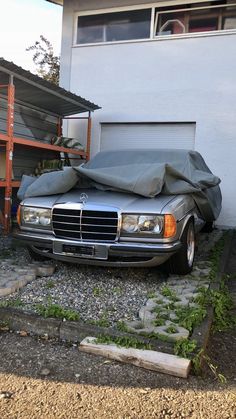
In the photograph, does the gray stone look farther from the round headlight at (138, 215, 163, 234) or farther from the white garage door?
the white garage door

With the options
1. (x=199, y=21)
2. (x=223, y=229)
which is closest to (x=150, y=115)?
(x=199, y=21)

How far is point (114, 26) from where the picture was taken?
35.5ft

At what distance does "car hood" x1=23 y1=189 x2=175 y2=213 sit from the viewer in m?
4.43

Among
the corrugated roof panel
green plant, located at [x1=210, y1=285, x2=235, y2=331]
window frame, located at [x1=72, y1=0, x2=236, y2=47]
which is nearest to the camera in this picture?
green plant, located at [x1=210, y1=285, x2=235, y2=331]

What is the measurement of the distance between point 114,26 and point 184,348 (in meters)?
9.69

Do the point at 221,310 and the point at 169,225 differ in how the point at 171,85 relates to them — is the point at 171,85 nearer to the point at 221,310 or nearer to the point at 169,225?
the point at 169,225

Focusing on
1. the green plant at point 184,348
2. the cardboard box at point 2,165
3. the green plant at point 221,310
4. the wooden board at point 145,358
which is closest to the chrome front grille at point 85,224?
the green plant at point 221,310

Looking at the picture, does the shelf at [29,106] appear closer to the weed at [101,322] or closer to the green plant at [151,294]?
the green plant at [151,294]

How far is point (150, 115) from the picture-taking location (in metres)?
10.4

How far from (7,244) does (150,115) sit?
5.42 metres

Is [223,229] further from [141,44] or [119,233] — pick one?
[119,233]

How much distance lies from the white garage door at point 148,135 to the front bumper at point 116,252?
6.09m

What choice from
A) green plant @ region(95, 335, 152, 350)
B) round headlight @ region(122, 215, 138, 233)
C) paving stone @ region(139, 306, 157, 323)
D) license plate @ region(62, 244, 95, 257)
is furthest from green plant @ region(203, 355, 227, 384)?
license plate @ region(62, 244, 95, 257)

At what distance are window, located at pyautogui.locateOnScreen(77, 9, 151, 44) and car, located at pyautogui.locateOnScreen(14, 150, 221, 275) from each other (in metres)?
6.60
